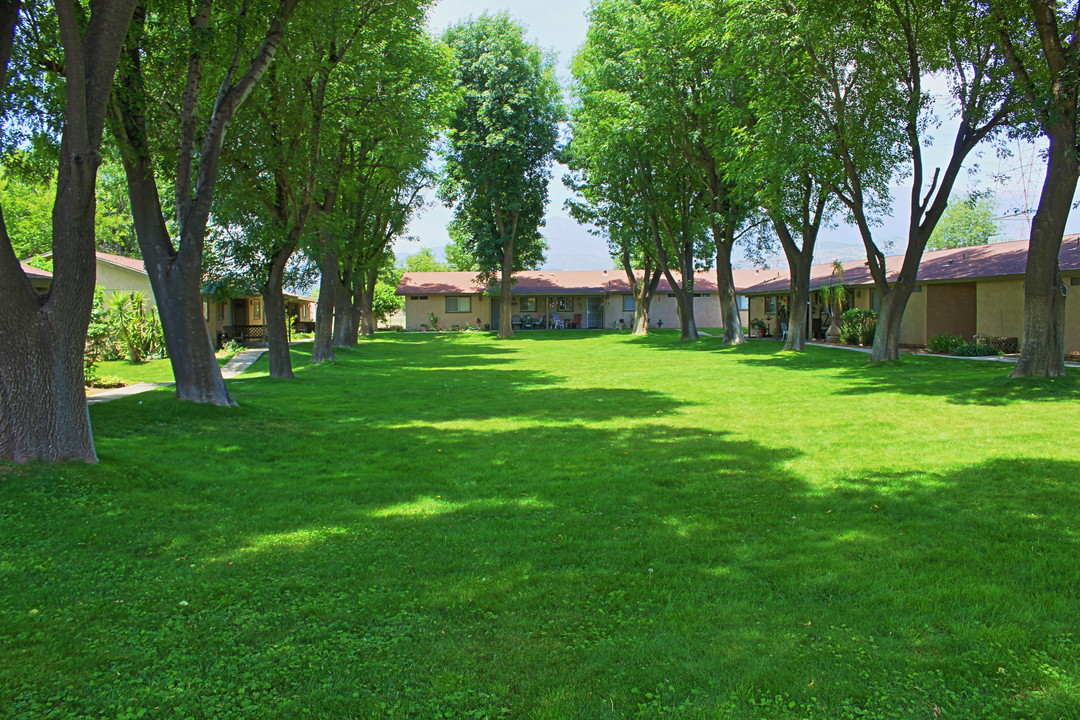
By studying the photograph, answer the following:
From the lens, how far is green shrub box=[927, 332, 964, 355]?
2102 centimetres

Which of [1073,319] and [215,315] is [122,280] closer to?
[215,315]

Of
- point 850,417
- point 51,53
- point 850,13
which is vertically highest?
point 850,13

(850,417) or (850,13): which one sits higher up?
(850,13)

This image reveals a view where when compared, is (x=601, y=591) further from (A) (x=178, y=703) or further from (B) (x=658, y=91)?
(B) (x=658, y=91)

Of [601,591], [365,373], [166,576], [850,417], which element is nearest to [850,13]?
[850,417]

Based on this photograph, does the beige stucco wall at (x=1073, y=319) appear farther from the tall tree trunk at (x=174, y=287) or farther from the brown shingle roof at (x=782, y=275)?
the tall tree trunk at (x=174, y=287)

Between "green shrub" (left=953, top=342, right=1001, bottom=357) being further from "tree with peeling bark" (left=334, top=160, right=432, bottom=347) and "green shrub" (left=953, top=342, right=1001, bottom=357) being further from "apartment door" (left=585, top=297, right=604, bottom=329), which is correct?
"apartment door" (left=585, top=297, right=604, bottom=329)

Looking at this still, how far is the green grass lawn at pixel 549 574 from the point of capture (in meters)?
2.97

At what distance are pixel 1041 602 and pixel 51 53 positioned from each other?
10.8 metres

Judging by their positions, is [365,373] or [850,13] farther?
[365,373]

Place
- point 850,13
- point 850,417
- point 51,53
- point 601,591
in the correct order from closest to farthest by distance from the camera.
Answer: point 601,591 → point 51,53 → point 850,417 → point 850,13

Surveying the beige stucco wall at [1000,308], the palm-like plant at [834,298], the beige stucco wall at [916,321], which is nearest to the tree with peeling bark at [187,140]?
the beige stucco wall at [1000,308]

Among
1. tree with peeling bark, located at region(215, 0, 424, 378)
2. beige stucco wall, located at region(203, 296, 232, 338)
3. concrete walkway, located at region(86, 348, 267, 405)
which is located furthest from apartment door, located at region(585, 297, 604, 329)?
tree with peeling bark, located at region(215, 0, 424, 378)

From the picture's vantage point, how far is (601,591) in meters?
4.03
